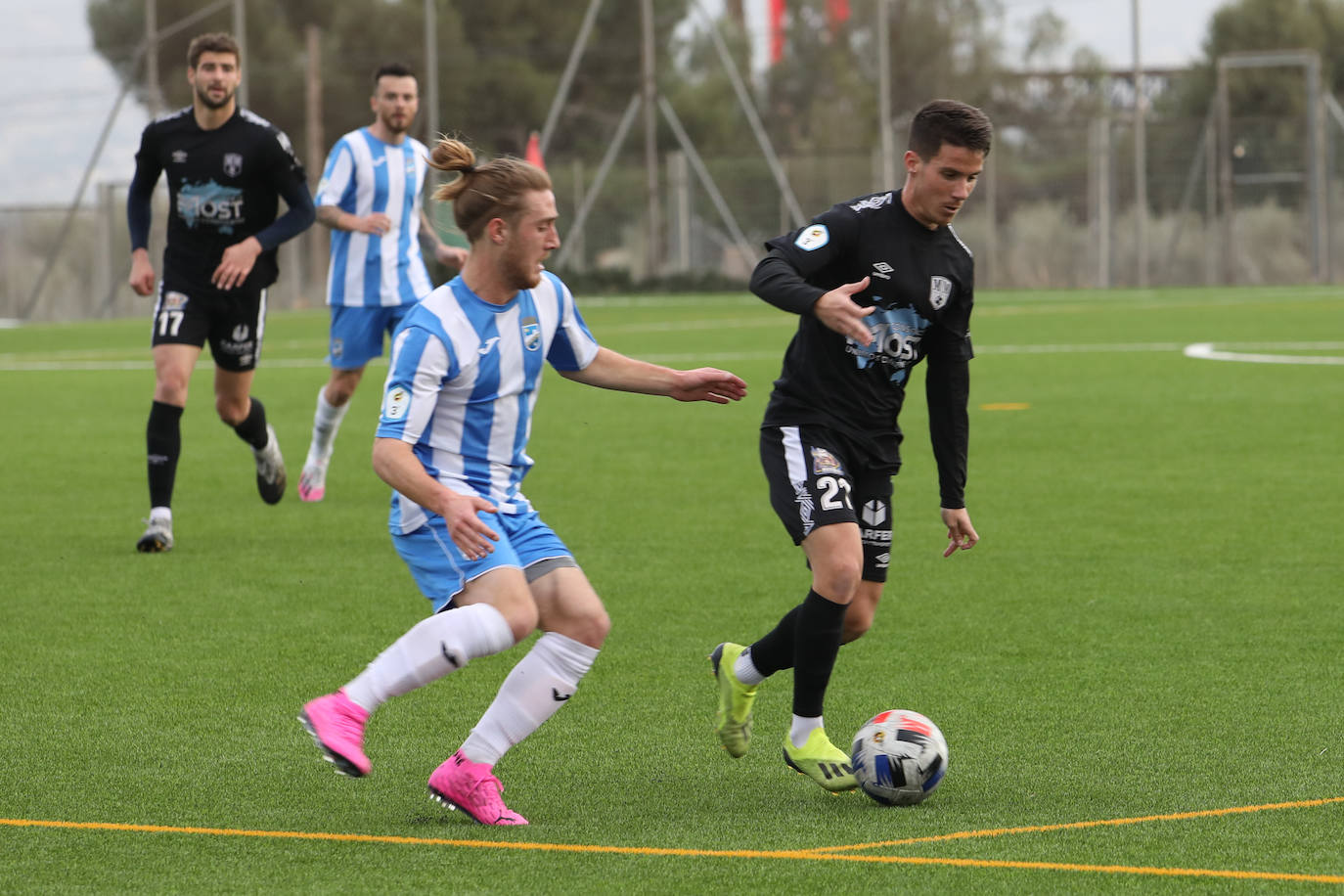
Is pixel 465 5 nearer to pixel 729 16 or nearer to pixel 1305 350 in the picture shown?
pixel 729 16

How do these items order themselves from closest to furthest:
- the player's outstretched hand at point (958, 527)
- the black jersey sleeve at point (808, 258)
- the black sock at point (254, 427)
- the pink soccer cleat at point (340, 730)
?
the pink soccer cleat at point (340, 730)
the black jersey sleeve at point (808, 258)
the player's outstretched hand at point (958, 527)
the black sock at point (254, 427)

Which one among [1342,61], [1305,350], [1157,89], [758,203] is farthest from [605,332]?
[1342,61]

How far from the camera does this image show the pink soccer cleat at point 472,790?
4590mm

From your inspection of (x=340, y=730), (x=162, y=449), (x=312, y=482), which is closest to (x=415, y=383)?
(x=340, y=730)

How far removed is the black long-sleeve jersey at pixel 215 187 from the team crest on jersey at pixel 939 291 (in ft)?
15.5

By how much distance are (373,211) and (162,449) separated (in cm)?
247

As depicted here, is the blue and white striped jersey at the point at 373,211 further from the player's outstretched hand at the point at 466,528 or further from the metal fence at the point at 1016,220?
the metal fence at the point at 1016,220

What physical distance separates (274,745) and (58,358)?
64.9 feet

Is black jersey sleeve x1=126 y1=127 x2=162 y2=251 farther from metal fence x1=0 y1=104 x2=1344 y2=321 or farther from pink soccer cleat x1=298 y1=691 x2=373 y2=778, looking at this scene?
metal fence x1=0 y1=104 x2=1344 y2=321

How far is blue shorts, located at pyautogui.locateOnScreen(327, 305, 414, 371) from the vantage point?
11.0 m

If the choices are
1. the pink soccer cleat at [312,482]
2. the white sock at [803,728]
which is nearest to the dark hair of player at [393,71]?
the pink soccer cleat at [312,482]

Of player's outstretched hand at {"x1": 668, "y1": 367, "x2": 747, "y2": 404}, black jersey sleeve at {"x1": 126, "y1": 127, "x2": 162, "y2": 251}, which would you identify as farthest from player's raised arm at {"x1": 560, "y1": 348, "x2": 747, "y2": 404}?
black jersey sleeve at {"x1": 126, "y1": 127, "x2": 162, "y2": 251}

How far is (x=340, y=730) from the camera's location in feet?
14.6

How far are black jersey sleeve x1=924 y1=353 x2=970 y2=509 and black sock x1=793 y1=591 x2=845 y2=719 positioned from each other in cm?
55
